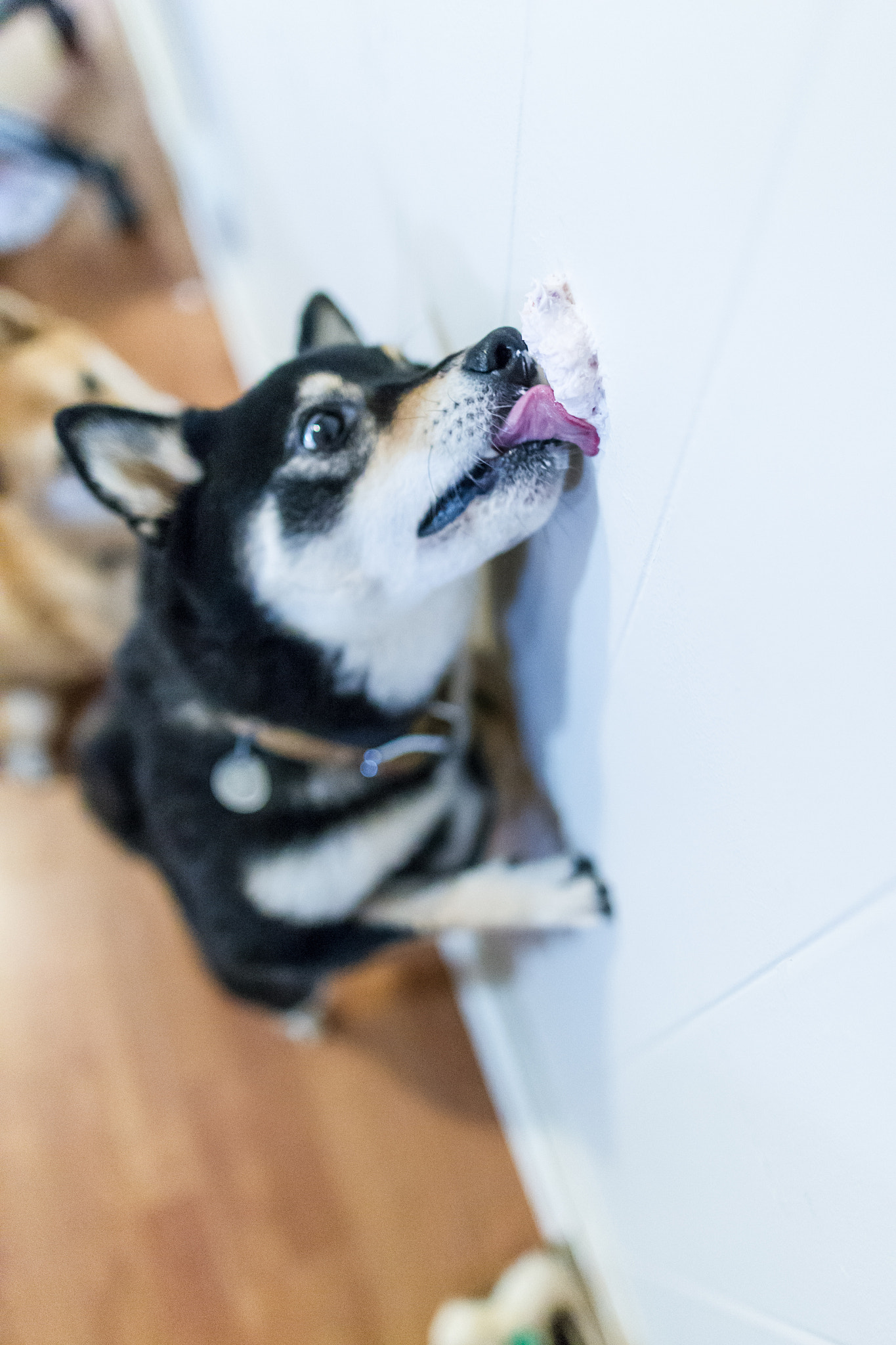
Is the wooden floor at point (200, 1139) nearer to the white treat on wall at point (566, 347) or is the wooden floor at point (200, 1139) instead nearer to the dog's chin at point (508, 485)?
the dog's chin at point (508, 485)

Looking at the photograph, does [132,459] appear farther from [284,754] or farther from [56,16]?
[56,16]

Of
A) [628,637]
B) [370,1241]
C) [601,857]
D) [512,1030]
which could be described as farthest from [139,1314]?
[628,637]

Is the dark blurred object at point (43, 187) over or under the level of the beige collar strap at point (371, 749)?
over

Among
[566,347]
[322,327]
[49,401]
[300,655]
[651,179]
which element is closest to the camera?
[651,179]

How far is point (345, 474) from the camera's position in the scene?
800mm

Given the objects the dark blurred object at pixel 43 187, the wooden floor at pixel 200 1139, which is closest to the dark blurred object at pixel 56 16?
the dark blurred object at pixel 43 187

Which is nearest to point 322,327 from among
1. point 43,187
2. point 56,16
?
point 43,187

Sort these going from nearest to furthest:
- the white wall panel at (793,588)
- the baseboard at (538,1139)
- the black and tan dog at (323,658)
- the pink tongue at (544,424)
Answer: the white wall panel at (793,588)
the pink tongue at (544,424)
the black and tan dog at (323,658)
the baseboard at (538,1139)

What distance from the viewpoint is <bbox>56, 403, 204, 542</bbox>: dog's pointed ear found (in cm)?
83

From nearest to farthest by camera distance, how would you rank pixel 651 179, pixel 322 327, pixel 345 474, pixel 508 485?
pixel 651 179 < pixel 508 485 < pixel 345 474 < pixel 322 327

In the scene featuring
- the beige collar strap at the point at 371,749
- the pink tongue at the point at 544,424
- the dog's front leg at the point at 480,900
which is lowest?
the dog's front leg at the point at 480,900

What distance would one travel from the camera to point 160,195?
244 cm

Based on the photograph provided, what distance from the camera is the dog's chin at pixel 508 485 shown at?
67 centimetres

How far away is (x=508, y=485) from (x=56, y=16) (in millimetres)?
2815
